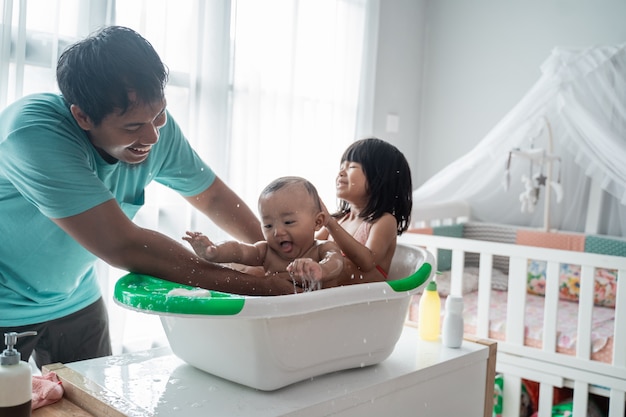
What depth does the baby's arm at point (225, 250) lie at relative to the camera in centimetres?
108

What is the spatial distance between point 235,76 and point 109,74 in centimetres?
148

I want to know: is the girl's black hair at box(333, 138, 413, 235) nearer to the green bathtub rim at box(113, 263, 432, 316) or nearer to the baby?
the baby

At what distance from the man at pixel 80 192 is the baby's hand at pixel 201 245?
26mm

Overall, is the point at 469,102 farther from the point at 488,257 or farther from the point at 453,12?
the point at 488,257

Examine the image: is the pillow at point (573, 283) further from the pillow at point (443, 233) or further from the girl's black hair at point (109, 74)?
the girl's black hair at point (109, 74)

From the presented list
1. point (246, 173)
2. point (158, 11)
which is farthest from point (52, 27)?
point (246, 173)

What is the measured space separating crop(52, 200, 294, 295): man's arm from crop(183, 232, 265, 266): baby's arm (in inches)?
1.6

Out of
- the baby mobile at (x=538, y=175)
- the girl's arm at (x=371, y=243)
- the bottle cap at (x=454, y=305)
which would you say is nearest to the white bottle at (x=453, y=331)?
the bottle cap at (x=454, y=305)

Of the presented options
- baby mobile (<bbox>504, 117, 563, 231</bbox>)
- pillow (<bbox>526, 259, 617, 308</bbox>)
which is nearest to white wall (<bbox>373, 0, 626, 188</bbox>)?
baby mobile (<bbox>504, 117, 563, 231</bbox>)

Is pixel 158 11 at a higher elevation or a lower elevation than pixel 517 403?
higher

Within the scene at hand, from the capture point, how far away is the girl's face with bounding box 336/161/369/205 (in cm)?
138

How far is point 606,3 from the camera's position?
10.0ft

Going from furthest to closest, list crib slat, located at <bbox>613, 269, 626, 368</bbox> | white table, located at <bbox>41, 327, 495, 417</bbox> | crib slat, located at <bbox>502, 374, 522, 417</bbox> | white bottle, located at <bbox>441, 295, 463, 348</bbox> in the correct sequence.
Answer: crib slat, located at <bbox>502, 374, 522, 417</bbox>, crib slat, located at <bbox>613, 269, 626, 368</bbox>, white bottle, located at <bbox>441, 295, 463, 348</bbox>, white table, located at <bbox>41, 327, 495, 417</bbox>

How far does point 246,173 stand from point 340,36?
868 millimetres
